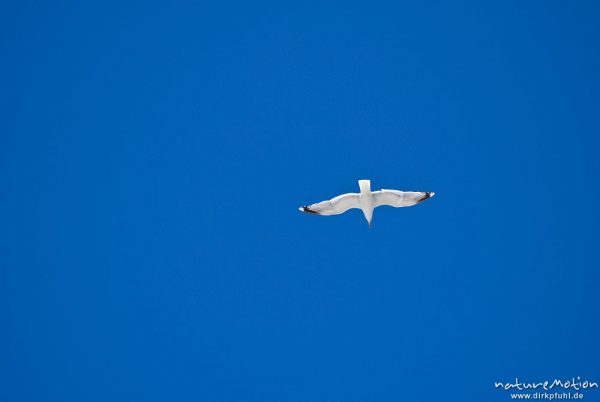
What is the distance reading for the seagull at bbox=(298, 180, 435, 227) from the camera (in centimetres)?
2717

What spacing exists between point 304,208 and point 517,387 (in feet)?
44.4

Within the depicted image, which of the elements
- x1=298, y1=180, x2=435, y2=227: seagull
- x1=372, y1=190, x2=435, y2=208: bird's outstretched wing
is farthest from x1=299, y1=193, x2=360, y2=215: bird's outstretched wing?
x1=372, y1=190, x2=435, y2=208: bird's outstretched wing

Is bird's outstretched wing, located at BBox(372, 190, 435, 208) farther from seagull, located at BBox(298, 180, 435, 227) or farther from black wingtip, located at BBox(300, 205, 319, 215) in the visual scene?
black wingtip, located at BBox(300, 205, 319, 215)

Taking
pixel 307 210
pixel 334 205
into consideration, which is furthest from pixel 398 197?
pixel 307 210

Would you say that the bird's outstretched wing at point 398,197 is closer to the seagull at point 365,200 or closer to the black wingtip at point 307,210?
the seagull at point 365,200

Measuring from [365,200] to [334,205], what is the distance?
3.55ft

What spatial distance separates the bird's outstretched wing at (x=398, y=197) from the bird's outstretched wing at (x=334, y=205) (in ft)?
2.54

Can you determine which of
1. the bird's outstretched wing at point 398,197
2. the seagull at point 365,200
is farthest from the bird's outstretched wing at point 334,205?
the bird's outstretched wing at point 398,197

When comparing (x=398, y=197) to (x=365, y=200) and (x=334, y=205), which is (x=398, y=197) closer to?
(x=365, y=200)

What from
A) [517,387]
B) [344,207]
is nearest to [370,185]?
[344,207]

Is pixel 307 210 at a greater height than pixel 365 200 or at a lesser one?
lesser

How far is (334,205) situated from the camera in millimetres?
27562

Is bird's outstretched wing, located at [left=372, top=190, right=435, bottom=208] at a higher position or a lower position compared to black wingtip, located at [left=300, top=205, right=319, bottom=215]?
higher

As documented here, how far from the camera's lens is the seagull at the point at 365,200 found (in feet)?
89.1
